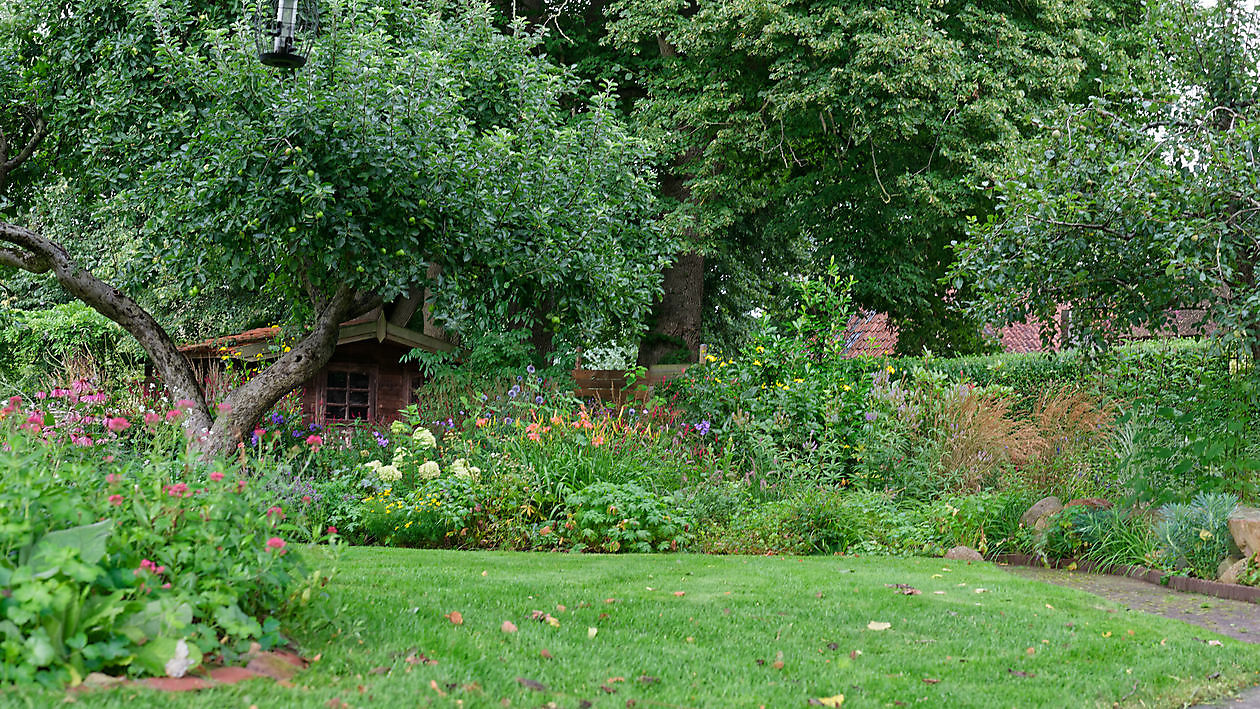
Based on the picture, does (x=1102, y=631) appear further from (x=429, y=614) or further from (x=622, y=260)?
(x=622, y=260)

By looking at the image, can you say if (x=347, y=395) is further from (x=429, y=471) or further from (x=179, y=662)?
(x=179, y=662)

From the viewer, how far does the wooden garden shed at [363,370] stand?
44.1ft

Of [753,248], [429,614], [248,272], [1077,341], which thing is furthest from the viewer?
[753,248]

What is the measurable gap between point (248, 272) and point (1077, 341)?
707cm

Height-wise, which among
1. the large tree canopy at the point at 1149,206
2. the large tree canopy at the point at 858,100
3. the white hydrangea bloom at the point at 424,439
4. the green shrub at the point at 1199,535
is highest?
the large tree canopy at the point at 858,100

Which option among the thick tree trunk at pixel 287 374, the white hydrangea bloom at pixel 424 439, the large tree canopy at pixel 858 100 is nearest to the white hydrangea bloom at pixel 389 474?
the white hydrangea bloom at pixel 424 439

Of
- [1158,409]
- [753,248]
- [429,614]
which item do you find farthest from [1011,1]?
[429,614]

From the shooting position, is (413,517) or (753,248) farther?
(753,248)

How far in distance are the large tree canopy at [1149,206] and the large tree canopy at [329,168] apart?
→ 12.4 ft

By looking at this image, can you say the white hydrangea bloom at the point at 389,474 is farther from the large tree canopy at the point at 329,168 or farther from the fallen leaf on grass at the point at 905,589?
the fallen leaf on grass at the point at 905,589

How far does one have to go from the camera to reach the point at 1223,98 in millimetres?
7328

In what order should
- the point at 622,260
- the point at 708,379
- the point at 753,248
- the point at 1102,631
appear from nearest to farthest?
the point at 1102,631 < the point at 622,260 < the point at 708,379 < the point at 753,248

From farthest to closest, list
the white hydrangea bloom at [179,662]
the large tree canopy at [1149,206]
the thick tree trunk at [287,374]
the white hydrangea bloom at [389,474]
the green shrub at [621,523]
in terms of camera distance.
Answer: the thick tree trunk at [287,374], the white hydrangea bloom at [389,474], the green shrub at [621,523], the large tree canopy at [1149,206], the white hydrangea bloom at [179,662]

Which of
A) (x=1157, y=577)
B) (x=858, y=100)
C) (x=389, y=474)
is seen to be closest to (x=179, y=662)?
(x=389, y=474)
